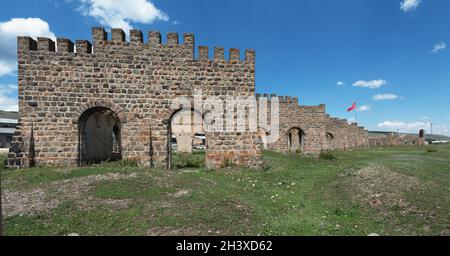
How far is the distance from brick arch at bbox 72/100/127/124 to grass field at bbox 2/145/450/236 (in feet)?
7.63

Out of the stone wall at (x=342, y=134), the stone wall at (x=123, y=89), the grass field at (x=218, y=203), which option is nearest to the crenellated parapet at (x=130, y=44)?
the stone wall at (x=123, y=89)

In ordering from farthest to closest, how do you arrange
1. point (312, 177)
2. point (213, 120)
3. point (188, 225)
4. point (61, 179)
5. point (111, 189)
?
point (213, 120) → point (312, 177) → point (61, 179) → point (111, 189) → point (188, 225)

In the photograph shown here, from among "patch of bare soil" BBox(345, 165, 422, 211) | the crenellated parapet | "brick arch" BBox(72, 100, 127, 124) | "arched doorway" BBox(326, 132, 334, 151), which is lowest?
"patch of bare soil" BBox(345, 165, 422, 211)

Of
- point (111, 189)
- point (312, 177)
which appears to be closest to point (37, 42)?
point (111, 189)

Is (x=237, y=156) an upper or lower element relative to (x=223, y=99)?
lower

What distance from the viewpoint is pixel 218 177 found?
1025cm

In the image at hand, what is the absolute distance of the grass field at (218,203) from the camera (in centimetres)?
536

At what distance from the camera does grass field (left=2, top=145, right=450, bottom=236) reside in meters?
5.36

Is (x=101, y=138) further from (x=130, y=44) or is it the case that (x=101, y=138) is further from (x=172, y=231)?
(x=172, y=231)

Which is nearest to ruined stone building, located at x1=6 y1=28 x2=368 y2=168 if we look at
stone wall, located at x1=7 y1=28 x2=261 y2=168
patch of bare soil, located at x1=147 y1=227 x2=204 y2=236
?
stone wall, located at x1=7 y1=28 x2=261 y2=168

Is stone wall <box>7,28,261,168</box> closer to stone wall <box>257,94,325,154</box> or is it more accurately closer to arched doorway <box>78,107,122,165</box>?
arched doorway <box>78,107,122,165</box>

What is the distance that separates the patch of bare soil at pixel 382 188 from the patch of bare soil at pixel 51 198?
22.4 ft

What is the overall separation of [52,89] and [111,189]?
6132mm

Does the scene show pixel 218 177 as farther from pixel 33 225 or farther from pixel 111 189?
pixel 33 225
